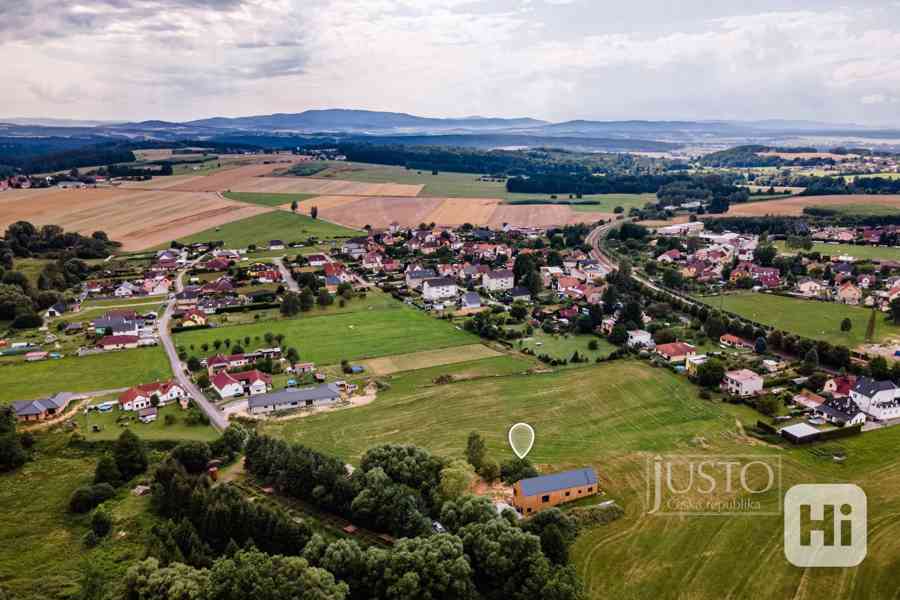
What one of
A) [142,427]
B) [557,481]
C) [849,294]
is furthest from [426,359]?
[849,294]

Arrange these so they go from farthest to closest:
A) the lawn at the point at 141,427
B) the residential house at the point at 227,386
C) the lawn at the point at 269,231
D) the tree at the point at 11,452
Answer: the lawn at the point at 269,231, the residential house at the point at 227,386, the lawn at the point at 141,427, the tree at the point at 11,452

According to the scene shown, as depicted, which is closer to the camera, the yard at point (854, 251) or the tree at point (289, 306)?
the tree at point (289, 306)

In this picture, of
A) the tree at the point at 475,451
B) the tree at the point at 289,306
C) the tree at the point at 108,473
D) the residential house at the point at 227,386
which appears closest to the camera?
the tree at the point at 475,451

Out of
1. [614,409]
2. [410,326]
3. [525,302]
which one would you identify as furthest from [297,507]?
[525,302]

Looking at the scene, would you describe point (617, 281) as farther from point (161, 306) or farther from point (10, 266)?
point (10, 266)

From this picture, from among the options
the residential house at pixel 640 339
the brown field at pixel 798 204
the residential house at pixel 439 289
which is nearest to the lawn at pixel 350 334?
the residential house at pixel 439 289

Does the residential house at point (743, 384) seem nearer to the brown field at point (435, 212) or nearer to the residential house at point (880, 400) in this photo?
the residential house at point (880, 400)

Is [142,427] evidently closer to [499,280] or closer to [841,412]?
[841,412]
